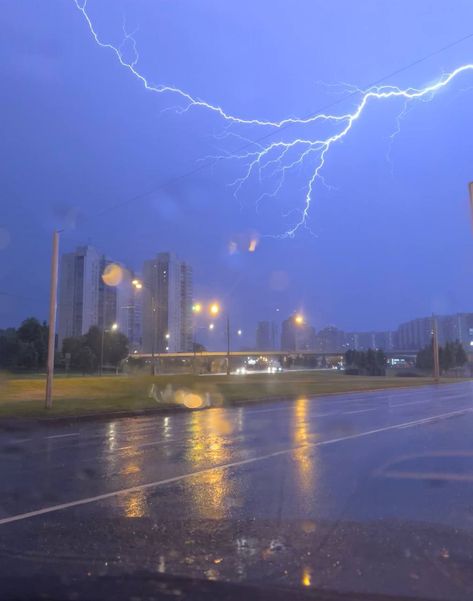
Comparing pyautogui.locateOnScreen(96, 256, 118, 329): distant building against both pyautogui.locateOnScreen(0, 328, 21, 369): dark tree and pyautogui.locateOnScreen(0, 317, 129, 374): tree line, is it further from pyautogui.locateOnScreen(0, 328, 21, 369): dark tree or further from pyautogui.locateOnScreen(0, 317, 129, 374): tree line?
pyautogui.locateOnScreen(0, 328, 21, 369): dark tree

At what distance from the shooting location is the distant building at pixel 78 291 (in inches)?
2876

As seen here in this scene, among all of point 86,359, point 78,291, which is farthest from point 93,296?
point 86,359

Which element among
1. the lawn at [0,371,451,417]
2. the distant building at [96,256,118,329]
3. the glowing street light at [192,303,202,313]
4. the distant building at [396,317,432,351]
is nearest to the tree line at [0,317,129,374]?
the distant building at [96,256,118,329]

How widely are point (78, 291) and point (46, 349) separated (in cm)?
1503

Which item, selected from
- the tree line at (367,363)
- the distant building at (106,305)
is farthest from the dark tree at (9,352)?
the tree line at (367,363)

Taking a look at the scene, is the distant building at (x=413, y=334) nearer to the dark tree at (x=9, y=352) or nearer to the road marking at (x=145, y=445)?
the dark tree at (x=9, y=352)

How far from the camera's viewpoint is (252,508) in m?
7.27

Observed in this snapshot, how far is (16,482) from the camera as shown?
893 centimetres

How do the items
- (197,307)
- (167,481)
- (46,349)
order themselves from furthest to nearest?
(46,349) → (197,307) → (167,481)

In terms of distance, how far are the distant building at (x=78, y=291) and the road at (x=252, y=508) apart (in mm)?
60372

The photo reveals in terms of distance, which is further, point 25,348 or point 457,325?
point 457,325

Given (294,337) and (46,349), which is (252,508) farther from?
(294,337)

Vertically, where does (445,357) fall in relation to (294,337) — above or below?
below

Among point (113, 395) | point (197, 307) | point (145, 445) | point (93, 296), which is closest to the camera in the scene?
Result: point (145, 445)
